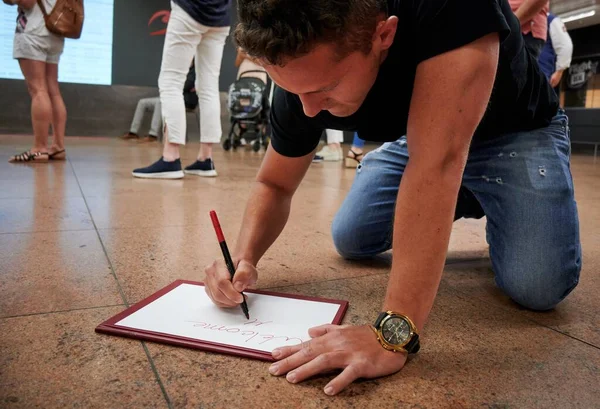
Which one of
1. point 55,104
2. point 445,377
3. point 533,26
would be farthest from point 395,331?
point 55,104

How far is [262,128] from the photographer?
587 centimetres

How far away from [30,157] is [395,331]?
10.6 feet

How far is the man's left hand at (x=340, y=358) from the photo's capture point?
0.71 metres

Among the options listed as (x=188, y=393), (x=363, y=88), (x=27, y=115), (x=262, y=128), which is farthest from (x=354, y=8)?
(x=27, y=115)

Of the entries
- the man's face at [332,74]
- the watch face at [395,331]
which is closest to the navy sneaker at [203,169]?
the man's face at [332,74]

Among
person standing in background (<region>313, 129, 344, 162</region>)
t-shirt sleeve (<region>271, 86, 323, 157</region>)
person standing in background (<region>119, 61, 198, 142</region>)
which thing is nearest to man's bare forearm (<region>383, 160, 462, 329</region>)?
t-shirt sleeve (<region>271, 86, 323, 157</region>)

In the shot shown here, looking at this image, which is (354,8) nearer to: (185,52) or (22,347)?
(22,347)

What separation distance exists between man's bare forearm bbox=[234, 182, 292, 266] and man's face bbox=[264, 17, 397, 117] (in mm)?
336

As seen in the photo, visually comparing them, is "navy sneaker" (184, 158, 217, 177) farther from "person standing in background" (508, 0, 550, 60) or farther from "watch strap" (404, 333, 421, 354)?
"watch strap" (404, 333, 421, 354)

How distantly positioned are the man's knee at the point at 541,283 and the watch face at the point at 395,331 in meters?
0.45

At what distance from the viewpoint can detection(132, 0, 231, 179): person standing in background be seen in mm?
2623

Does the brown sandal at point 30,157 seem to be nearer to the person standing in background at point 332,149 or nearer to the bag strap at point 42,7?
the bag strap at point 42,7

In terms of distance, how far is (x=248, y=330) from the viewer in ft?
2.81

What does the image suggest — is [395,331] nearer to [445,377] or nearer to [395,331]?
[395,331]
